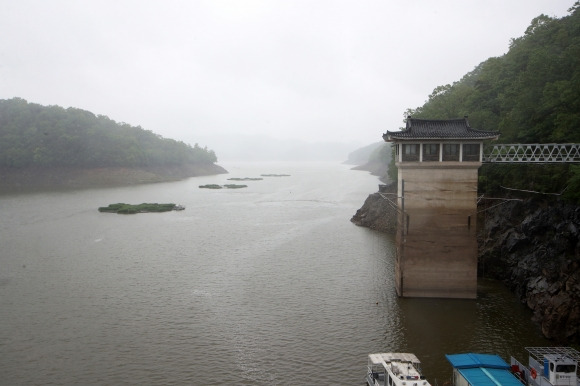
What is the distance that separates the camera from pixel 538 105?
34906mm

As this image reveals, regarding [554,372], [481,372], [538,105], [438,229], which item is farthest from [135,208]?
[554,372]

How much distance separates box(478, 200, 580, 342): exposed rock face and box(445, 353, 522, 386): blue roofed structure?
20.0 ft

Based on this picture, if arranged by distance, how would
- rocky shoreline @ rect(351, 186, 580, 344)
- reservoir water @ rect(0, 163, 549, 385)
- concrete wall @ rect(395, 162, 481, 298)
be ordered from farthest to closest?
concrete wall @ rect(395, 162, 481, 298)
rocky shoreline @ rect(351, 186, 580, 344)
reservoir water @ rect(0, 163, 549, 385)

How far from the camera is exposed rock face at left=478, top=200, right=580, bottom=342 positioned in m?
22.5

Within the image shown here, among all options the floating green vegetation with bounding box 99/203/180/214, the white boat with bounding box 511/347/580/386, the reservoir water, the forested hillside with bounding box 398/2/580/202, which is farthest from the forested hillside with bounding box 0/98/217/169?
the white boat with bounding box 511/347/580/386

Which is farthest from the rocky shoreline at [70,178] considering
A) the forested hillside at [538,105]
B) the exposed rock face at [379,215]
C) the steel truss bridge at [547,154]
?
the steel truss bridge at [547,154]

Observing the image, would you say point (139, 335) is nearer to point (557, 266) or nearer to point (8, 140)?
point (557, 266)

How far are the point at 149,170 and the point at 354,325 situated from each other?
368 feet

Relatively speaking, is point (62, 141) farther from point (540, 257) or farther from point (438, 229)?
point (540, 257)

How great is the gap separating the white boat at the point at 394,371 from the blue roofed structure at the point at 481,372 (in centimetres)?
157

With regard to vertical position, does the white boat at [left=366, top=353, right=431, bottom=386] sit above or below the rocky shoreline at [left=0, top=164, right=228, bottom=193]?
below

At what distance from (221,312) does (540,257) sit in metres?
19.6

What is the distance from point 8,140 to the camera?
106938mm

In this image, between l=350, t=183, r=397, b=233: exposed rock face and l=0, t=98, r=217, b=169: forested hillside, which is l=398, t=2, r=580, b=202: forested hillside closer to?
l=350, t=183, r=397, b=233: exposed rock face
